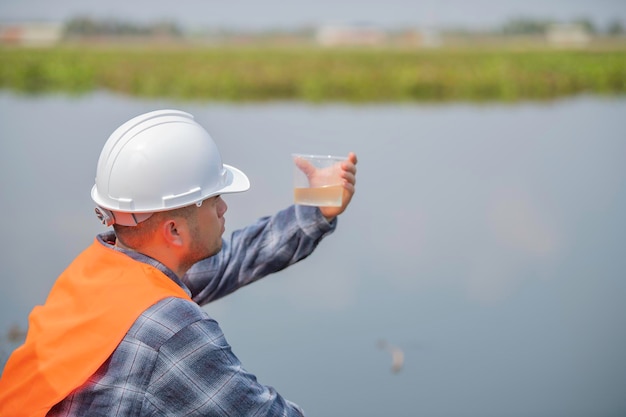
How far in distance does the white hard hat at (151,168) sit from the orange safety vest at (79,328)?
0.13 meters

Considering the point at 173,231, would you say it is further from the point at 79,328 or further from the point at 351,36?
the point at 351,36

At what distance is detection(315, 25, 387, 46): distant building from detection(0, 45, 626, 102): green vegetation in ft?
52.2

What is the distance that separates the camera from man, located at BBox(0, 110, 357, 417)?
6.24ft

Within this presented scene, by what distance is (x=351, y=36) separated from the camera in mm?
41906

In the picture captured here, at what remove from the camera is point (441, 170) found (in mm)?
10625

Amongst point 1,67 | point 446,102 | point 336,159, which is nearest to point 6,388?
point 336,159

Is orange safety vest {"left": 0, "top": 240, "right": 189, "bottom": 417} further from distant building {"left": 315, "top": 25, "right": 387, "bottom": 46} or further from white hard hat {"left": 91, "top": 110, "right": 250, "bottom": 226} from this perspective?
distant building {"left": 315, "top": 25, "right": 387, "bottom": 46}

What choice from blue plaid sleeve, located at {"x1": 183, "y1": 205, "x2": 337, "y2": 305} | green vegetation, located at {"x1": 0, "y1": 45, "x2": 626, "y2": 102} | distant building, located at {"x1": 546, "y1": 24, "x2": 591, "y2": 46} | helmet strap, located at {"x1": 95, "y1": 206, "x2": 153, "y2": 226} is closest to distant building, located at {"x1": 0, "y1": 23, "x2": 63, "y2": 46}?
green vegetation, located at {"x1": 0, "y1": 45, "x2": 626, "y2": 102}

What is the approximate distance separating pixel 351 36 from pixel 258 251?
40094 millimetres

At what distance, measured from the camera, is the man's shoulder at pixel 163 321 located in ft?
6.23

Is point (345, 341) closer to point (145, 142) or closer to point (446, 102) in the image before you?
point (145, 142)

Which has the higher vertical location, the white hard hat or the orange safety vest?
the white hard hat

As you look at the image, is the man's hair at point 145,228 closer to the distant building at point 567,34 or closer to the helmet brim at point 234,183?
the helmet brim at point 234,183

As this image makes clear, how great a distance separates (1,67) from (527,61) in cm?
1358
